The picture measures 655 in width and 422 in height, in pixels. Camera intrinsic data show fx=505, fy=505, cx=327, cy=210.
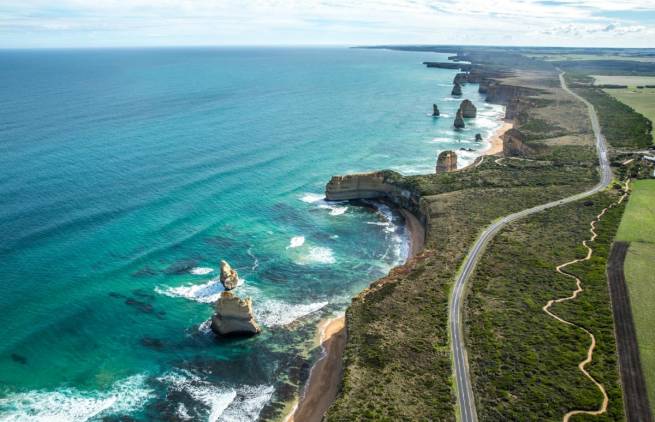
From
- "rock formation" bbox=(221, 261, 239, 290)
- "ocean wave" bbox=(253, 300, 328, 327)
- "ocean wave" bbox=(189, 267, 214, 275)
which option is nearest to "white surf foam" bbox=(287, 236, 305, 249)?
"ocean wave" bbox=(189, 267, 214, 275)

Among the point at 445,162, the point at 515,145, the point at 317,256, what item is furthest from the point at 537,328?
the point at 515,145

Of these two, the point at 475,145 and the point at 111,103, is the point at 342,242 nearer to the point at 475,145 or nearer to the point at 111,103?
the point at 475,145

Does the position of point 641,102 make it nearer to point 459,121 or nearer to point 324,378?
point 459,121

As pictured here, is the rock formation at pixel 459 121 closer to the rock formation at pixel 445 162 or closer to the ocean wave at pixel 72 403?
the rock formation at pixel 445 162

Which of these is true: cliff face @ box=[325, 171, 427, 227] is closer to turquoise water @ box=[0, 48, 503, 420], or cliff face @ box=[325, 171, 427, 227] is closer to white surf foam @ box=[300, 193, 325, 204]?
white surf foam @ box=[300, 193, 325, 204]

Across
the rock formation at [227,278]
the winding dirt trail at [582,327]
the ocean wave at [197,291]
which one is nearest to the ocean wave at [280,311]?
the rock formation at [227,278]
